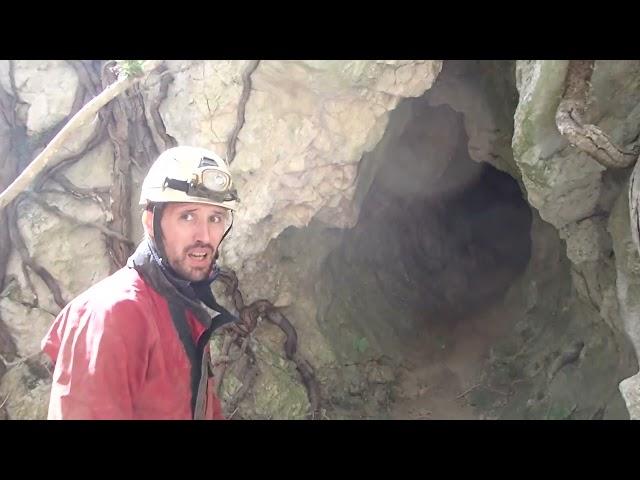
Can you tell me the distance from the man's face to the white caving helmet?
0.04 m

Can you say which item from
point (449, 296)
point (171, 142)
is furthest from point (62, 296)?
point (449, 296)

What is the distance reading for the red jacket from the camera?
5.45 feet

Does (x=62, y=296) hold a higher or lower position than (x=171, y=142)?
lower

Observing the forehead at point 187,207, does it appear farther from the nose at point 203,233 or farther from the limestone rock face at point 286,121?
the limestone rock face at point 286,121

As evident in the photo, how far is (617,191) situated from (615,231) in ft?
1.02

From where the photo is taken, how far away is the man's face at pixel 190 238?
2.08m

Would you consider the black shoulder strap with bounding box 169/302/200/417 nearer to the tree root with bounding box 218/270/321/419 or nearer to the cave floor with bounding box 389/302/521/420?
the tree root with bounding box 218/270/321/419

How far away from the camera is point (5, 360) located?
4605mm

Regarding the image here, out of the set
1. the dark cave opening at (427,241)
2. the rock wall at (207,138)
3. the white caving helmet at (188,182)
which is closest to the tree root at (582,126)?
the rock wall at (207,138)

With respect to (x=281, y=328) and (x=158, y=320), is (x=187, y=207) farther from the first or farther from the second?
(x=281, y=328)

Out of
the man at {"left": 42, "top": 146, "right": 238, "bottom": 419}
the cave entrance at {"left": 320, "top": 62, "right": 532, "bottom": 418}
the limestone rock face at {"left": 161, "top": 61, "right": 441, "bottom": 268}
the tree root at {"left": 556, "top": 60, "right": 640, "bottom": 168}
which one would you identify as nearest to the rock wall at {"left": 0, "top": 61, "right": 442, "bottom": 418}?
the limestone rock face at {"left": 161, "top": 61, "right": 441, "bottom": 268}
